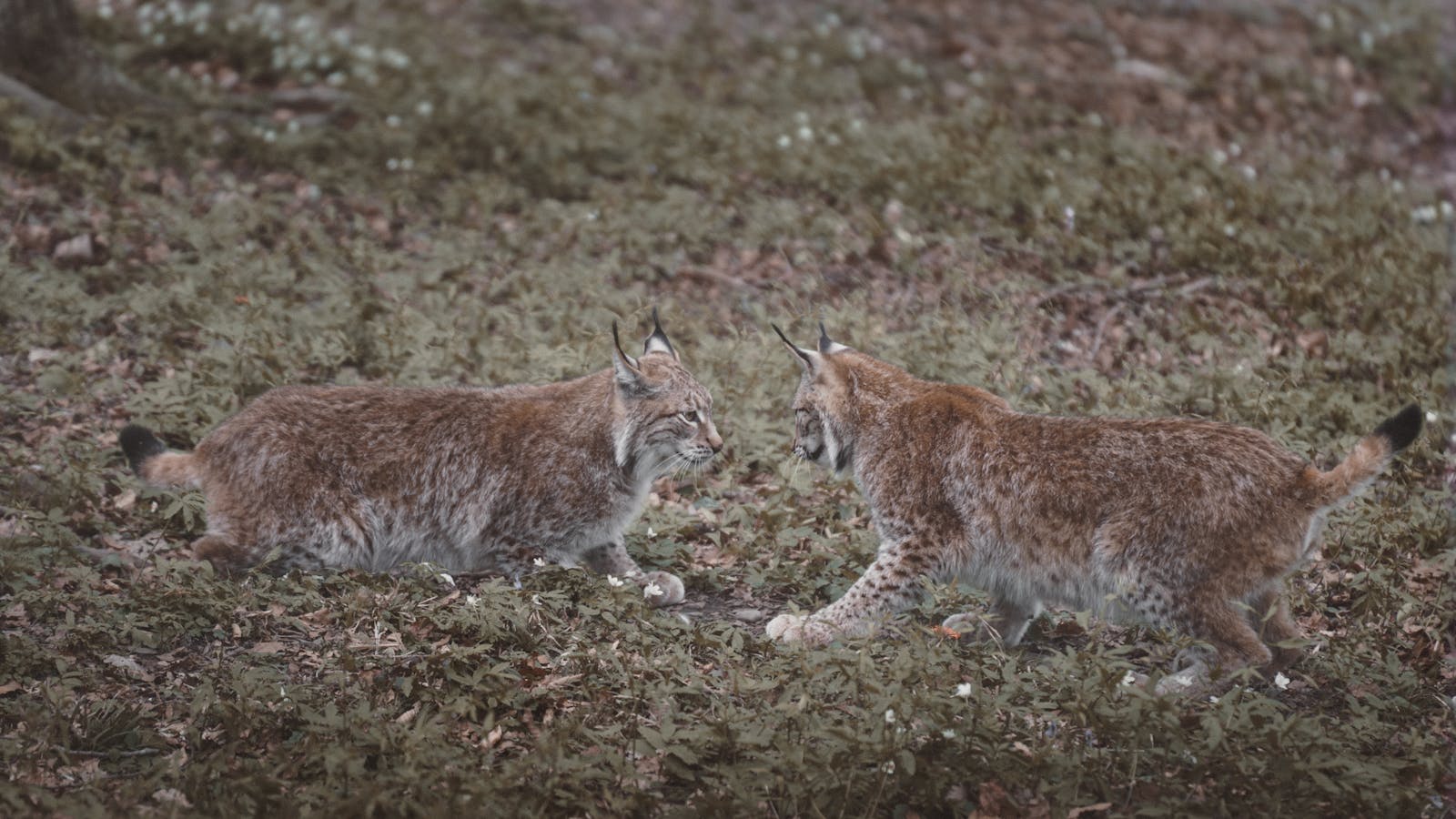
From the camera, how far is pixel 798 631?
5.95m

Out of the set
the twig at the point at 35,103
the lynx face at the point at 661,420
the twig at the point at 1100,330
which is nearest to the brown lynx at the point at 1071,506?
the lynx face at the point at 661,420

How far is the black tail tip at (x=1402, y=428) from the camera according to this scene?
5.17 m

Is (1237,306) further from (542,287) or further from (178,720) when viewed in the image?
(178,720)

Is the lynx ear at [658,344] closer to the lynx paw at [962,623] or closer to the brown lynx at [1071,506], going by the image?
the brown lynx at [1071,506]

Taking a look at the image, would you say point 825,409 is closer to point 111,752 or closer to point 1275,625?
point 1275,625

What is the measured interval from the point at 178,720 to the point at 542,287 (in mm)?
4877

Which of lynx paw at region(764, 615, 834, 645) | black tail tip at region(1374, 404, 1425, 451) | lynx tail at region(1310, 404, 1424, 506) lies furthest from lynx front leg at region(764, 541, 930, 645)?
black tail tip at region(1374, 404, 1425, 451)

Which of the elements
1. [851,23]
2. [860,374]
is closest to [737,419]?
[860,374]

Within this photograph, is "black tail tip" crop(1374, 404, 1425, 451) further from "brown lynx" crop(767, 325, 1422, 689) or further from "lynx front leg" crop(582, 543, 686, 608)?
"lynx front leg" crop(582, 543, 686, 608)

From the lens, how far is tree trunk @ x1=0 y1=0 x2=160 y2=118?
10.8 meters

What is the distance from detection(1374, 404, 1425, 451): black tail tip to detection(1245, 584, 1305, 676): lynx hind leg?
75cm

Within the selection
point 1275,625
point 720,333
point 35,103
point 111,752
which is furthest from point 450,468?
point 35,103

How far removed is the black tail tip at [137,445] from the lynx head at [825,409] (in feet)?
10.0

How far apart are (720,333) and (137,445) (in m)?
3.86
